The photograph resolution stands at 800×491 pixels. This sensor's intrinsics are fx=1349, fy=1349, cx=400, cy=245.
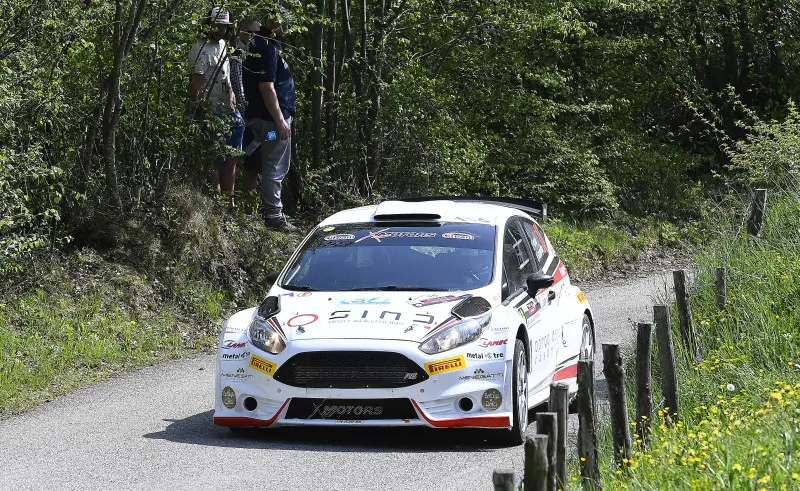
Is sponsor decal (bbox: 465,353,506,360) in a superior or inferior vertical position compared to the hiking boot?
superior

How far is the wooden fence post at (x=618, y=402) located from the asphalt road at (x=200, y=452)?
0.85 m

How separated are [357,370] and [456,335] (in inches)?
27.9

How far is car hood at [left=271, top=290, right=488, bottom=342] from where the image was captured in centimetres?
904

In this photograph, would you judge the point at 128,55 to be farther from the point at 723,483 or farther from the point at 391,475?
the point at 723,483

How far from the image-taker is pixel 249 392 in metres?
9.20

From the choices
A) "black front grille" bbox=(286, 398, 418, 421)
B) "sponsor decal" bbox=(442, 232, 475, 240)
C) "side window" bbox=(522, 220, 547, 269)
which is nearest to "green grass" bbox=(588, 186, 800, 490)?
"side window" bbox=(522, 220, 547, 269)

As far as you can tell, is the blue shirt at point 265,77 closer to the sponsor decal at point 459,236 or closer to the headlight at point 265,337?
the sponsor decal at point 459,236

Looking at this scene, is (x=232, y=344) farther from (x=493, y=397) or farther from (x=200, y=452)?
(x=493, y=397)

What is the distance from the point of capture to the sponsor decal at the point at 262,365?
29.9 ft

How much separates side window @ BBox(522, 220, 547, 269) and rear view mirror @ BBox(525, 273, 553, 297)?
108 cm

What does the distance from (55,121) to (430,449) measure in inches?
297

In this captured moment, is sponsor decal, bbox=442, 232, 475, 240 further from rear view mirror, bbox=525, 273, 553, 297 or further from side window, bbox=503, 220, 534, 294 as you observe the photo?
rear view mirror, bbox=525, 273, 553, 297

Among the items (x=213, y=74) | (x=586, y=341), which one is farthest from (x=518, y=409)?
(x=213, y=74)

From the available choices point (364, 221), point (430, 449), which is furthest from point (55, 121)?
point (430, 449)
